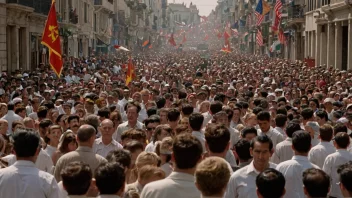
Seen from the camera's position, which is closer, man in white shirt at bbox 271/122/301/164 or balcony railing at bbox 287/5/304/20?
man in white shirt at bbox 271/122/301/164

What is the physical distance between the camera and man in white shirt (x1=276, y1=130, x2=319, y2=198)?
23.0ft

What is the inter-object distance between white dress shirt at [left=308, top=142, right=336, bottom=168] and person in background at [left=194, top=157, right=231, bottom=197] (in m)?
3.64

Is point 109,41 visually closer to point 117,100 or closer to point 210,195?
point 117,100

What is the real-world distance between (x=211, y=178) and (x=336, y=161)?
3.33m

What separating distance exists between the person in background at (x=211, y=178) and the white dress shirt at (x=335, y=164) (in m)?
3.18

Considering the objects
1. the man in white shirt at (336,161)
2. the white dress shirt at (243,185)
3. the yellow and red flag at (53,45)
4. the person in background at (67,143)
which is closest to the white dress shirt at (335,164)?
the man in white shirt at (336,161)

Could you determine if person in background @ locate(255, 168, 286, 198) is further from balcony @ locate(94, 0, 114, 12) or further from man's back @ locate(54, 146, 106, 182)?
balcony @ locate(94, 0, 114, 12)

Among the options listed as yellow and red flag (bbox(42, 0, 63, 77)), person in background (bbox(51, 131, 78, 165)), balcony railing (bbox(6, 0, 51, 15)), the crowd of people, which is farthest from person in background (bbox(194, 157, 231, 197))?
balcony railing (bbox(6, 0, 51, 15))

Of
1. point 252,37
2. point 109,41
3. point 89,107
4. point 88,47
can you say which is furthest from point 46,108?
point 252,37

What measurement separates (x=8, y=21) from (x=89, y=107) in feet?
57.3

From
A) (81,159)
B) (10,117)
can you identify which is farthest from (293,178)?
(10,117)

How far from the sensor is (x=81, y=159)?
736 cm

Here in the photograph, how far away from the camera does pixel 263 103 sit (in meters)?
13.6

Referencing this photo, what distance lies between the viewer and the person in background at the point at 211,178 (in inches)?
204
